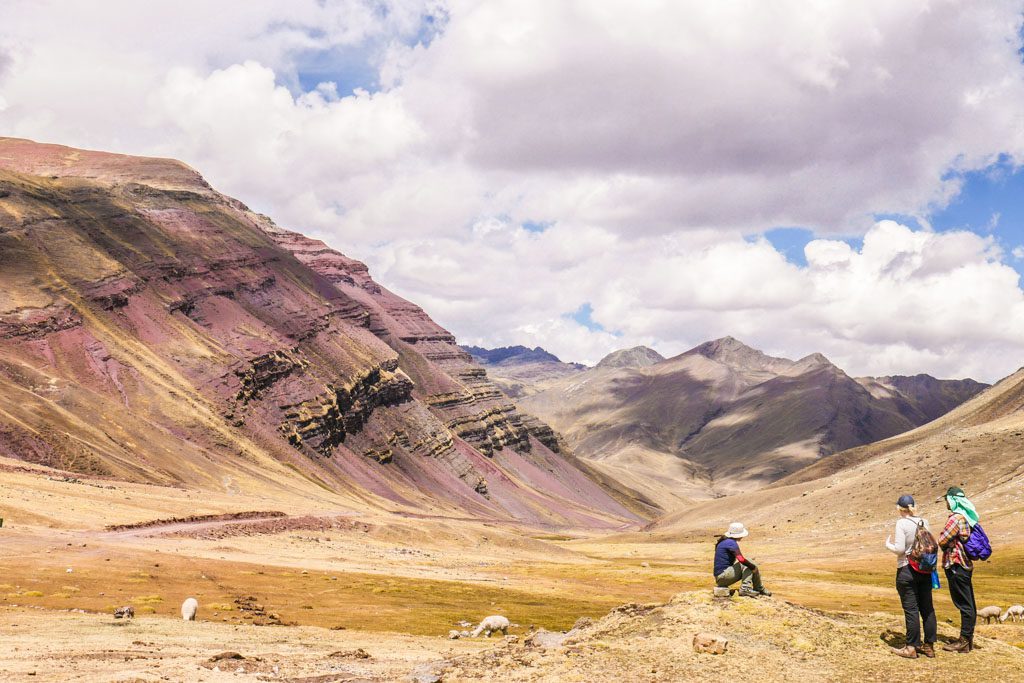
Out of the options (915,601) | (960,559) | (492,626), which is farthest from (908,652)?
(492,626)

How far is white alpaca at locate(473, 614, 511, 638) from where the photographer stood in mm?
34594

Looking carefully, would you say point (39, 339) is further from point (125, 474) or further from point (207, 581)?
point (207, 581)

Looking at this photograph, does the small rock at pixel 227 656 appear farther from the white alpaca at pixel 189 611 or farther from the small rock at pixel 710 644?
the small rock at pixel 710 644

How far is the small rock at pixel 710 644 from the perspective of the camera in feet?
63.7

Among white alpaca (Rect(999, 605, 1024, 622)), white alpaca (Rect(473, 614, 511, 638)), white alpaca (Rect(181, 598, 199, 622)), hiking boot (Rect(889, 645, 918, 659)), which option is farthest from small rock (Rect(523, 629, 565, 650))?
white alpaca (Rect(999, 605, 1024, 622))

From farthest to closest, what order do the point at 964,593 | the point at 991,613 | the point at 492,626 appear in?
1. the point at 492,626
2. the point at 991,613
3. the point at 964,593

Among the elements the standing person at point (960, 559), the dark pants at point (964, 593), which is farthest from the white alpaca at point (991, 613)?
the dark pants at point (964, 593)

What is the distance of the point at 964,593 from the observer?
2008 centimetres

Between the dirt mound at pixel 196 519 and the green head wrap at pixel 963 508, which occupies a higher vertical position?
the green head wrap at pixel 963 508

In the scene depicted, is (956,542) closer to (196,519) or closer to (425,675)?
(425,675)

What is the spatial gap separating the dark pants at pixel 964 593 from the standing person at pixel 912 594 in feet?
2.66

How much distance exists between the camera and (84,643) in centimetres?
2711

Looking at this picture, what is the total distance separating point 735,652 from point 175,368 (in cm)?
14523

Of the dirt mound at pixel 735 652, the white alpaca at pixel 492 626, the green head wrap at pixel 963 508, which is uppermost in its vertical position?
the green head wrap at pixel 963 508
